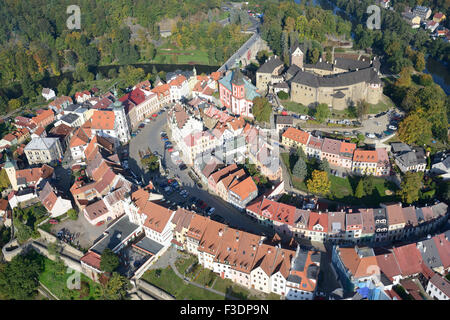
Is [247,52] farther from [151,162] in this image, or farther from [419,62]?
[151,162]

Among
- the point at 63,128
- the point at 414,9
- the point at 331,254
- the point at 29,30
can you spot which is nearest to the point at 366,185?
the point at 331,254

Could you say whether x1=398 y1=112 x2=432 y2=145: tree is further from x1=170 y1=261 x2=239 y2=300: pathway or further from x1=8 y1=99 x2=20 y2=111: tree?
x1=8 y1=99 x2=20 y2=111: tree

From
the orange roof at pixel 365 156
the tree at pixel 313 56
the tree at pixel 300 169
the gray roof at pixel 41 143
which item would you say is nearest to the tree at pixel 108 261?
the gray roof at pixel 41 143

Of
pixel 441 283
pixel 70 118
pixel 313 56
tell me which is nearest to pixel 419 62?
pixel 313 56

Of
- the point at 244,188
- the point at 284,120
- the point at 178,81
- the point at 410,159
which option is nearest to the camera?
the point at 244,188

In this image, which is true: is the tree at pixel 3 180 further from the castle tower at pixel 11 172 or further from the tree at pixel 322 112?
the tree at pixel 322 112

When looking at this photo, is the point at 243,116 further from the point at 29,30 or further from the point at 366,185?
the point at 29,30

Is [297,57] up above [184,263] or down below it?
above
